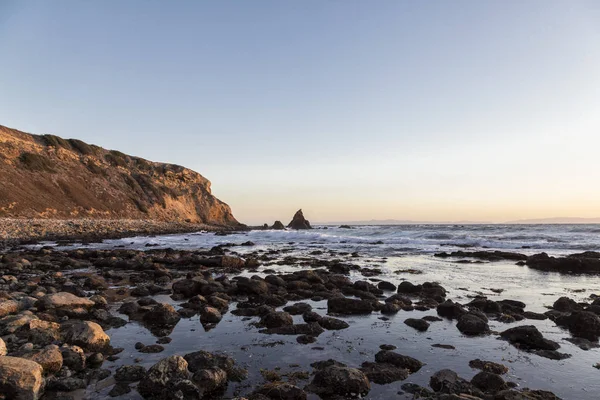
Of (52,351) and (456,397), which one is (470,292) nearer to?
(456,397)

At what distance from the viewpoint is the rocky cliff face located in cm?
5188

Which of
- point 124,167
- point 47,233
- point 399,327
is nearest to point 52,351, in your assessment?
point 399,327

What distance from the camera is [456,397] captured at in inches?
187

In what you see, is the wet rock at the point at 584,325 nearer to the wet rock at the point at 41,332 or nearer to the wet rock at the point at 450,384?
the wet rock at the point at 450,384

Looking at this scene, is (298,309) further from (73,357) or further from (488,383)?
(73,357)

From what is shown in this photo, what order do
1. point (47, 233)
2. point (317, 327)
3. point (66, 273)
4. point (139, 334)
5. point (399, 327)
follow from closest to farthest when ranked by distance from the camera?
point (139, 334) → point (317, 327) → point (399, 327) → point (66, 273) → point (47, 233)

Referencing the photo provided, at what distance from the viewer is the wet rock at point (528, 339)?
775 centimetres

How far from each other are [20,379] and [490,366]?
7.69m

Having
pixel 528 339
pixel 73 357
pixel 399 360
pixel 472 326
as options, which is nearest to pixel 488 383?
pixel 399 360

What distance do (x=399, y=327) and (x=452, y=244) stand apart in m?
32.9

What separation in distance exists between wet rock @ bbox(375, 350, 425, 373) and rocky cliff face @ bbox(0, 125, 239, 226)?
53.3m

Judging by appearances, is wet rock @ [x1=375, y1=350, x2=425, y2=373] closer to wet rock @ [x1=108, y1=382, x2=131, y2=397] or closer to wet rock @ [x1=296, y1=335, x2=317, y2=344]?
wet rock @ [x1=296, y1=335, x2=317, y2=344]

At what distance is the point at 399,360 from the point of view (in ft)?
22.0

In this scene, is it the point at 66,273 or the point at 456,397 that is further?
the point at 66,273
